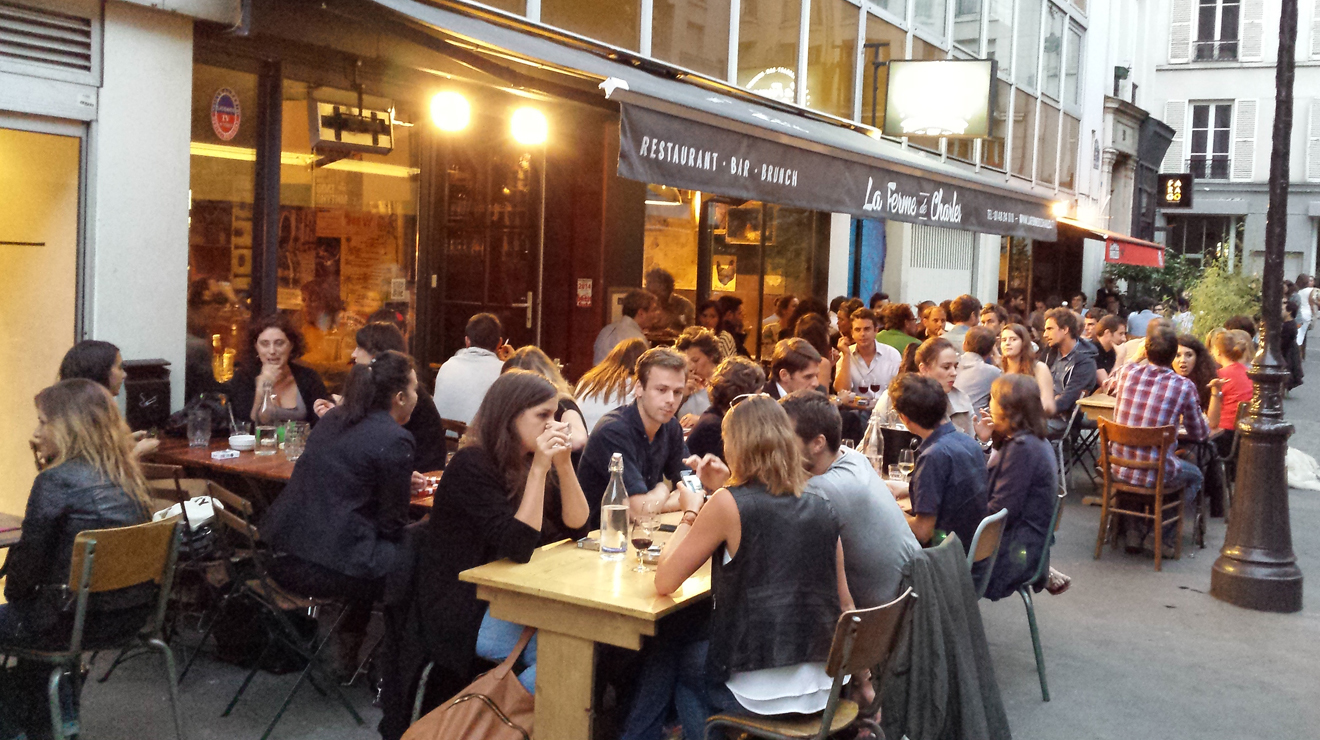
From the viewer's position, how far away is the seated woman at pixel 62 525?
4.25 meters

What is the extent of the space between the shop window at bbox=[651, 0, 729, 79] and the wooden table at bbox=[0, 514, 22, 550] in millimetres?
6698

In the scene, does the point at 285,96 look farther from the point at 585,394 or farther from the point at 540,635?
the point at 540,635

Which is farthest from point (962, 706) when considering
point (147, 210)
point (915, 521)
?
point (147, 210)

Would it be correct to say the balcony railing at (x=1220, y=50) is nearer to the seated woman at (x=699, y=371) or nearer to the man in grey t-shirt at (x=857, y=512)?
the seated woman at (x=699, y=371)

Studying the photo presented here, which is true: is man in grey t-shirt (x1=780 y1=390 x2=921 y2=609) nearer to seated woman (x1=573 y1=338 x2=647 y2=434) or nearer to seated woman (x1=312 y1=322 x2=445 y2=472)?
seated woman (x1=573 y1=338 x2=647 y2=434)

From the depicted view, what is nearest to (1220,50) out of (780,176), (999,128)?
(999,128)

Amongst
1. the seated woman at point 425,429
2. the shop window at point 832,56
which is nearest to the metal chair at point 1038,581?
the seated woman at point 425,429

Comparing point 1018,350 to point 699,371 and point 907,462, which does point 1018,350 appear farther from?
point 699,371

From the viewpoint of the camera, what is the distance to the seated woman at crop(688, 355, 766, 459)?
618 centimetres

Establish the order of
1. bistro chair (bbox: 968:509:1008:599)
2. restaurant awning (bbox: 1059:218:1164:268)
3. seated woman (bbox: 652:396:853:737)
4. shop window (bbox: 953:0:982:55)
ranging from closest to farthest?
seated woman (bbox: 652:396:853:737) → bistro chair (bbox: 968:509:1008:599) → shop window (bbox: 953:0:982:55) → restaurant awning (bbox: 1059:218:1164:268)

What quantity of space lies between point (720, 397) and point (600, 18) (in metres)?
4.23

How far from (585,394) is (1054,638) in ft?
9.96

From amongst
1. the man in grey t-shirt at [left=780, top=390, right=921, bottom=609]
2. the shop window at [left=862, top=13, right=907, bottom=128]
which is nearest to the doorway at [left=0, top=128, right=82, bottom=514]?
the man in grey t-shirt at [left=780, top=390, right=921, bottom=609]

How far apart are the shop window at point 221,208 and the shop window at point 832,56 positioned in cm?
668
